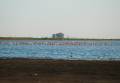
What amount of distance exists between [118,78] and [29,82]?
7.01m

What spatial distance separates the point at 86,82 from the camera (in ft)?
65.4

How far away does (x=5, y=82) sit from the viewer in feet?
64.5

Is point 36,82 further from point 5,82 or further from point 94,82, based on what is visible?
point 94,82

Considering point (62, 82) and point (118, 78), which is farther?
point (118, 78)

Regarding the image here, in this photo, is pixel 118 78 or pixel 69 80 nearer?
pixel 69 80

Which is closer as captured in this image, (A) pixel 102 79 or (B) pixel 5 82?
(B) pixel 5 82

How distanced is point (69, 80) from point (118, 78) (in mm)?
4042

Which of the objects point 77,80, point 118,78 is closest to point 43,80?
point 77,80

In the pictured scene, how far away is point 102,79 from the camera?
843 inches

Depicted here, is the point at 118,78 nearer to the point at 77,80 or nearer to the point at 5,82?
the point at 77,80

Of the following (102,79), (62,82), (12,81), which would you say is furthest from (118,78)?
(12,81)

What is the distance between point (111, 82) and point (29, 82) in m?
5.73

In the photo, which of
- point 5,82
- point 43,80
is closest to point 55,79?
point 43,80

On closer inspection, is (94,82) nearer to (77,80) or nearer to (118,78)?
(77,80)
